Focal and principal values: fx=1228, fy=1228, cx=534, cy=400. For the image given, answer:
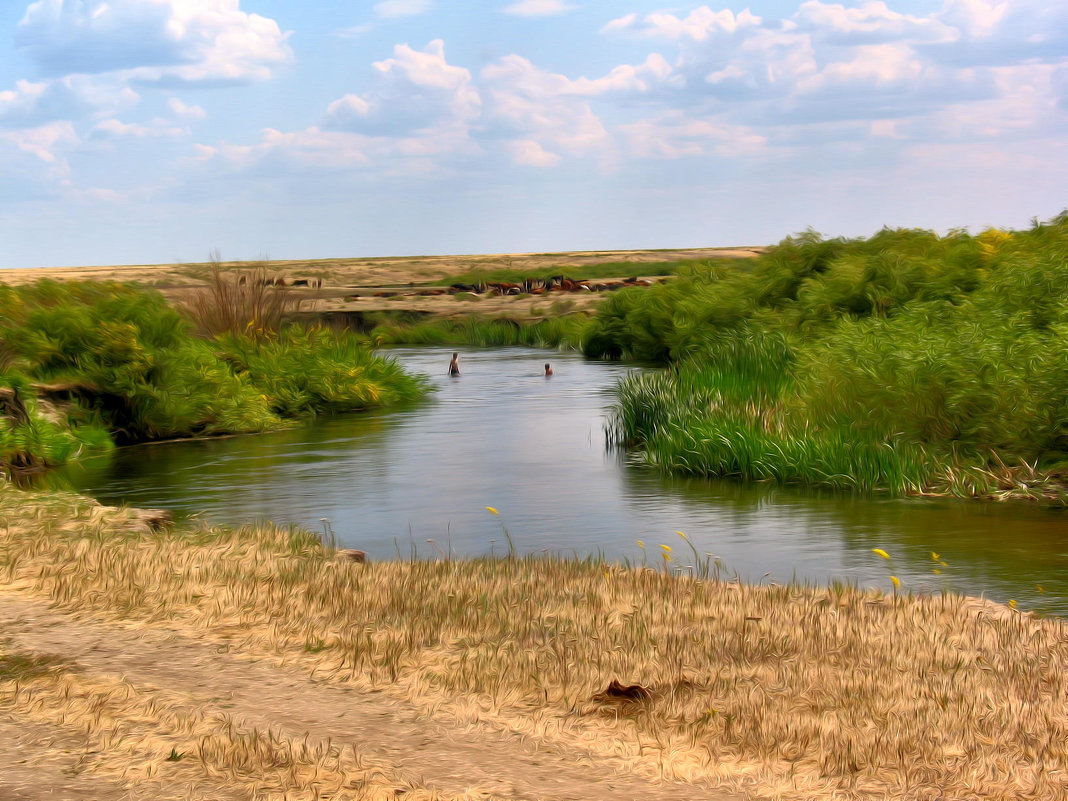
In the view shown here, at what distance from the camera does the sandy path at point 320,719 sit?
520cm

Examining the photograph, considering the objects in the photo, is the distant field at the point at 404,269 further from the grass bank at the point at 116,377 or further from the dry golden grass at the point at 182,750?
the dry golden grass at the point at 182,750

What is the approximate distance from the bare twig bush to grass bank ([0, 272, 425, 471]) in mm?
600

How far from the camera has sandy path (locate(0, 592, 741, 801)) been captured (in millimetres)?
5199

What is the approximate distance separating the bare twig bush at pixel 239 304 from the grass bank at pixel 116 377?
60 centimetres

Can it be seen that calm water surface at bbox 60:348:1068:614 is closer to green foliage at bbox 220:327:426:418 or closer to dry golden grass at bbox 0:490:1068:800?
green foliage at bbox 220:327:426:418

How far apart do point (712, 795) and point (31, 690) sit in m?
3.65

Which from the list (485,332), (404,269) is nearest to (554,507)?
(485,332)

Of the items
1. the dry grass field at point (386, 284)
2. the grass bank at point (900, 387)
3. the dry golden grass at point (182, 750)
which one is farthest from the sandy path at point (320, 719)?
the dry grass field at point (386, 284)

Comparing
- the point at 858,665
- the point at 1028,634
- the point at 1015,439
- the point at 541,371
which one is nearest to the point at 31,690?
the point at 858,665

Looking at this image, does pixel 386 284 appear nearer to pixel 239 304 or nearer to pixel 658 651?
pixel 239 304

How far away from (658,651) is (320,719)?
2.18 meters

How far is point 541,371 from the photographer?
38312mm

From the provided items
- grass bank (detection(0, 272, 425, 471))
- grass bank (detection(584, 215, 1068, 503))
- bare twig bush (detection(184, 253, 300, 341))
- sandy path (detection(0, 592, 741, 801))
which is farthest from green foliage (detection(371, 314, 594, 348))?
sandy path (detection(0, 592, 741, 801))

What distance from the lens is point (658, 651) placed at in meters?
7.33
